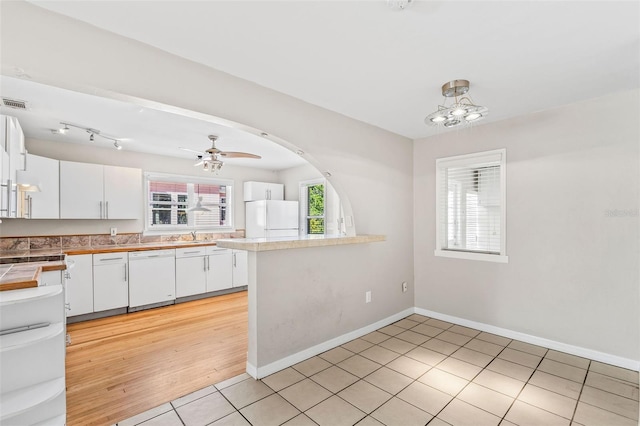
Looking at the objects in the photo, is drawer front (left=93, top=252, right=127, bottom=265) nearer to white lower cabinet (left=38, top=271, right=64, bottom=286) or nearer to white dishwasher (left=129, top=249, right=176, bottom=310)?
white dishwasher (left=129, top=249, right=176, bottom=310)

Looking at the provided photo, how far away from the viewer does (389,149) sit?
378cm

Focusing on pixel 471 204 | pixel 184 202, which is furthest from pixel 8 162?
pixel 471 204

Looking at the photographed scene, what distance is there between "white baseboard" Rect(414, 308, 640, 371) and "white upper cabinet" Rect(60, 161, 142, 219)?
486cm

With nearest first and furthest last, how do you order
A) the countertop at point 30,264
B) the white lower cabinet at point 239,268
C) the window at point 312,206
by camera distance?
the countertop at point 30,264 → the white lower cabinet at point 239,268 → the window at point 312,206

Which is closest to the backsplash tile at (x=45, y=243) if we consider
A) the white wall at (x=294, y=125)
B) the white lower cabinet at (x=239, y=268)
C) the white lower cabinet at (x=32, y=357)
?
the white lower cabinet at (x=239, y=268)

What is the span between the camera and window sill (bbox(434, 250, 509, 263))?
3328mm

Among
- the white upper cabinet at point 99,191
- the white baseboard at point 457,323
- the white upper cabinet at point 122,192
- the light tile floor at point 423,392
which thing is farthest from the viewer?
the white upper cabinet at point 122,192

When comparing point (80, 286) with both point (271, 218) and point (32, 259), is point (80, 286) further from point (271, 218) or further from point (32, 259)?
point (271, 218)

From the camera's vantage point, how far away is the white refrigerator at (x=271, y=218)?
576 cm

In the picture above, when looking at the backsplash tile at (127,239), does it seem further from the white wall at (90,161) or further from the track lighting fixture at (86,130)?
the track lighting fixture at (86,130)

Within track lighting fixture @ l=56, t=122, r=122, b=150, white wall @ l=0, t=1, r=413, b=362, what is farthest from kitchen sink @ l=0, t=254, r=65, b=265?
white wall @ l=0, t=1, r=413, b=362

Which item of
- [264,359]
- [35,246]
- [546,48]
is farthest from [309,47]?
[35,246]

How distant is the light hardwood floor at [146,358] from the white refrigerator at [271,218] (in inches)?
74.4

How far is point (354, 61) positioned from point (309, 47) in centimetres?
37
